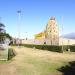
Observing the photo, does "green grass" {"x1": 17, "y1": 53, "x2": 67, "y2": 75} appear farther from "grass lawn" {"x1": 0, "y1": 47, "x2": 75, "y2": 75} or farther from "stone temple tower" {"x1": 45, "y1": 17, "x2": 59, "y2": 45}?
"stone temple tower" {"x1": 45, "y1": 17, "x2": 59, "y2": 45}

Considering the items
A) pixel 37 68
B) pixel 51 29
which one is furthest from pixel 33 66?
pixel 51 29

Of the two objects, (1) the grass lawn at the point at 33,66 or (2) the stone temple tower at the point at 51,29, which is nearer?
(1) the grass lawn at the point at 33,66

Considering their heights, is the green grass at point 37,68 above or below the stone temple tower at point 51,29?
below

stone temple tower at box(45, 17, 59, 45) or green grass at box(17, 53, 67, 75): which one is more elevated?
stone temple tower at box(45, 17, 59, 45)

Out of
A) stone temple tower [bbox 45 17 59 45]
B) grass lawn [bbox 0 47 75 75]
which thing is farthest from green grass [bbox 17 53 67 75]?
stone temple tower [bbox 45 17 59 45]

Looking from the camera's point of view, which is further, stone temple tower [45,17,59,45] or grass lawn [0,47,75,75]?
stone temple tower [45,17,59,45]

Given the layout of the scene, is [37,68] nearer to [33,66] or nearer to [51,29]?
[33,66]

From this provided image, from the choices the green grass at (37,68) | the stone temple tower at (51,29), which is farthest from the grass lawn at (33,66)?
the stone temple tower at (51,29)

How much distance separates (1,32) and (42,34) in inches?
1284

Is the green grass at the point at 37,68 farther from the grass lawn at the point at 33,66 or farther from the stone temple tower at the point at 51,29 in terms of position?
the stone temple tower at the point at 51,29

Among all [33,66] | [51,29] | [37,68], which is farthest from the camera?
[51,29]

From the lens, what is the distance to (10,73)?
20.3 meters

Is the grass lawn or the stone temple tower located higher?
the stone temple tower

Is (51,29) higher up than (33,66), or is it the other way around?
(51,29)
